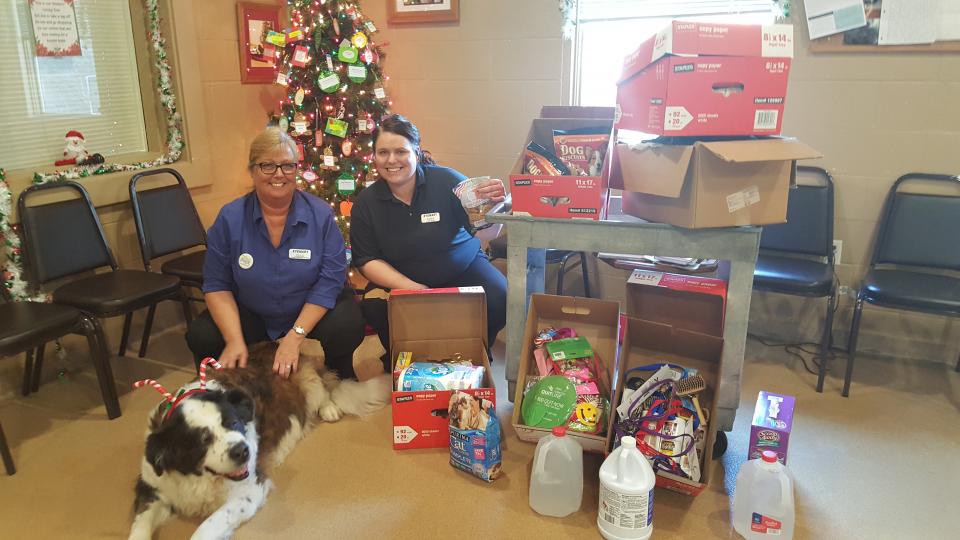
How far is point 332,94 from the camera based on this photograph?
379 centimetres

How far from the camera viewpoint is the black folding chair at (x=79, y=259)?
2.64m

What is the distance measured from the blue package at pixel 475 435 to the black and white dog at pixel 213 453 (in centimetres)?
63

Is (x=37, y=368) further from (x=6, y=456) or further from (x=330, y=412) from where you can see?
(x=330, y=412)

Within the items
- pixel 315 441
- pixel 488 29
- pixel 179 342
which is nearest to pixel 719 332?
pixel 315 441

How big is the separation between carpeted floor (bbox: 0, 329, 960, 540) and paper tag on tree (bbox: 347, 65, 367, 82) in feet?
6.57

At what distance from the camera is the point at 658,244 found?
7.24ft

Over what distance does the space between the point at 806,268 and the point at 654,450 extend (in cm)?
141

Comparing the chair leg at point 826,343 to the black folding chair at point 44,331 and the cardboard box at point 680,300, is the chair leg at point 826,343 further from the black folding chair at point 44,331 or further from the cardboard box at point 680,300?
the black folding chair at point 44,331

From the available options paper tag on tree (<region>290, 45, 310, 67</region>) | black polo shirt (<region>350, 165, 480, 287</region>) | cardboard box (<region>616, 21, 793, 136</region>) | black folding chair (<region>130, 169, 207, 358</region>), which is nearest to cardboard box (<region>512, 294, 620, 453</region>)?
black polo shirt (<region>350, 165, 480, 287</region>)

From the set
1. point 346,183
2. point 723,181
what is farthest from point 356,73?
point 723,181

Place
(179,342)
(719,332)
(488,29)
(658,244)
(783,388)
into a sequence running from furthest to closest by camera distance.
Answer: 1. (488,29)
2. (179,342)
3. (783,388)
4. (719,332)
5. (658,244)

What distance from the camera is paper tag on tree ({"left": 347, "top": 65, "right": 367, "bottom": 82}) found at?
3.71 m

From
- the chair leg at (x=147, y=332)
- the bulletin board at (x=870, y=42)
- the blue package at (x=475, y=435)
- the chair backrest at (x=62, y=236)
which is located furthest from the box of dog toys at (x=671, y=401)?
the chair backrest at (x=62, y=236)

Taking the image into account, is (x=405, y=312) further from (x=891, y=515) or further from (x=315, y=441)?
(x=891, y=515)
